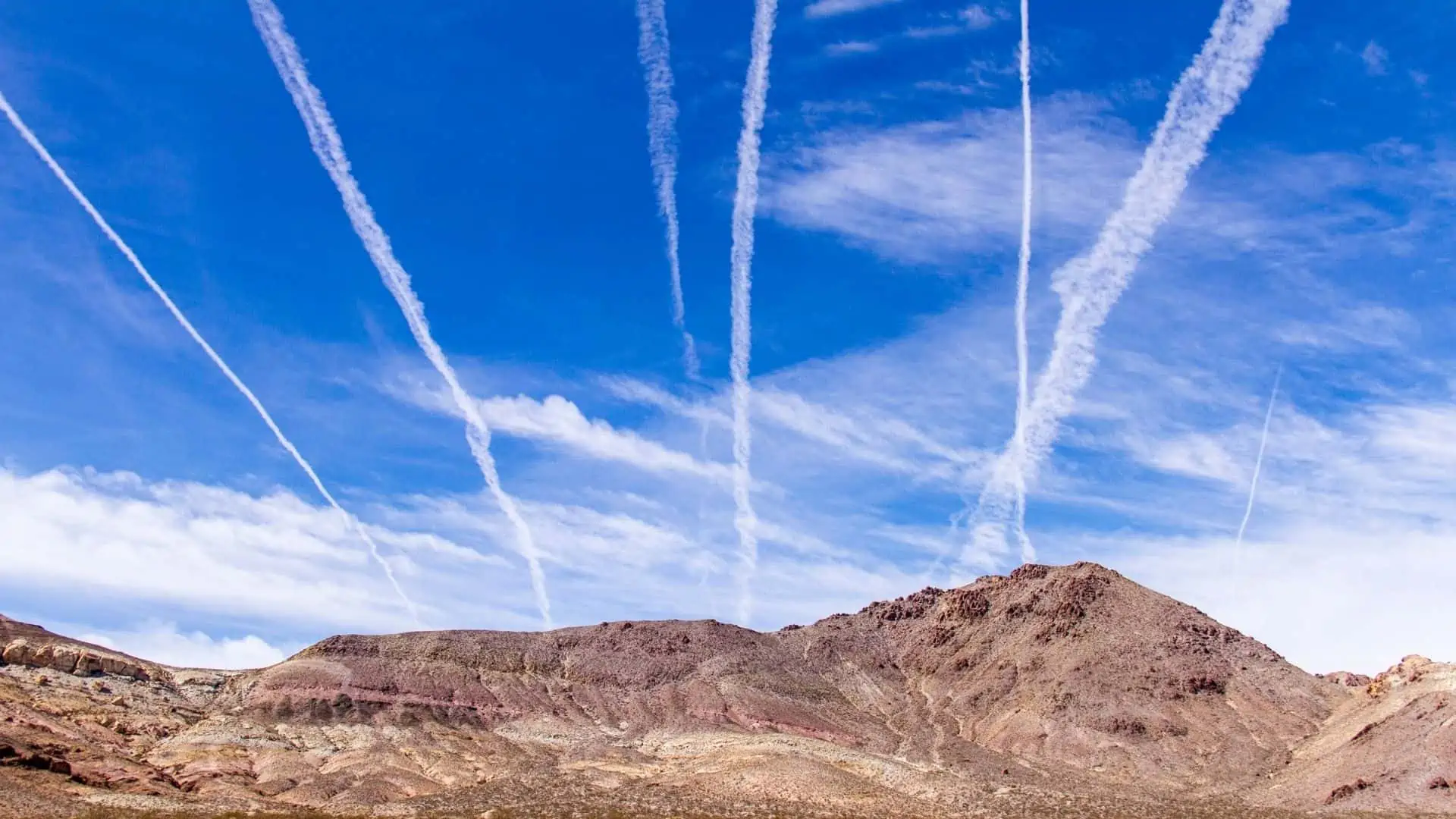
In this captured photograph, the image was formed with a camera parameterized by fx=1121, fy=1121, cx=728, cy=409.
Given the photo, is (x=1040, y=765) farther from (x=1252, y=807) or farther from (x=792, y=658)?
(x=792, y=658)

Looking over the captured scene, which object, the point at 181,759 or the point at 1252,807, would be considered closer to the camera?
the point at 1252,807

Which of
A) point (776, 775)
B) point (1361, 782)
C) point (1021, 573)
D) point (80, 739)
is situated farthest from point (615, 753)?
point (1021, 573)

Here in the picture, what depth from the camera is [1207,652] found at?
5069 inches

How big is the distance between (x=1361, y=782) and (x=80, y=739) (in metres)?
97.3

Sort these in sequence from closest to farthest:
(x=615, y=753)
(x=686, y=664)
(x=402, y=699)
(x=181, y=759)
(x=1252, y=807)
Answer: (x=1252, y=807)
(x=181, y=759)
(x=615, y=753)
(x=402, y=699)
(x=686, y=664)

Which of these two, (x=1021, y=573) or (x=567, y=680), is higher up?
(x=1021, y=573)

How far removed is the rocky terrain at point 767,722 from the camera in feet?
267

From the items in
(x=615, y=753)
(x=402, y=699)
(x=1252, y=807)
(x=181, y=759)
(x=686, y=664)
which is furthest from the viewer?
(x=686, y=664)

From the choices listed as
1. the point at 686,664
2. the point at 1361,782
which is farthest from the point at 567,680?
the point at 1361,782

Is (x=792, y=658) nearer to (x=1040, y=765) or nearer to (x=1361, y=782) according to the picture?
(x=1040, y=765)

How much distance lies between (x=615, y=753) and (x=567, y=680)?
31320mm

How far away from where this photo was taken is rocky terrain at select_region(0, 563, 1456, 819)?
81312 millimetres

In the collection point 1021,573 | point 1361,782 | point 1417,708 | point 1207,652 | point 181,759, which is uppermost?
point 1021,573

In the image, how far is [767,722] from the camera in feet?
379
